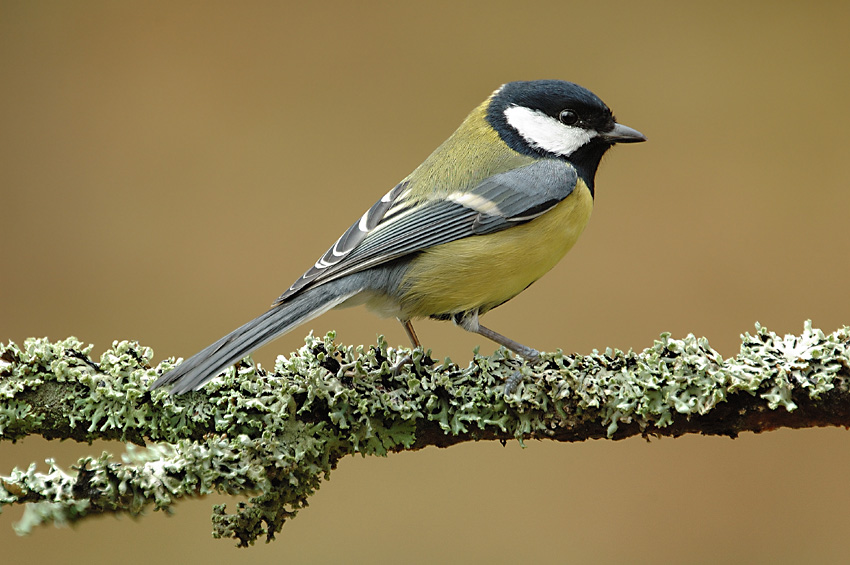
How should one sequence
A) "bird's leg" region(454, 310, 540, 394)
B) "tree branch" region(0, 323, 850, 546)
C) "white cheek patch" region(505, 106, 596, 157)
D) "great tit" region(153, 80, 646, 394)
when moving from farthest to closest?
"white cheek patch" region(505, 106, 596, 157)
"great tit" region(153, 80, 646, 394)
"bird's leg" region(454, 310, 540, 394)
"tree branch" region(0, 323, 850, 546)

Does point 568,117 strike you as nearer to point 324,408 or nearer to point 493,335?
point 493,335

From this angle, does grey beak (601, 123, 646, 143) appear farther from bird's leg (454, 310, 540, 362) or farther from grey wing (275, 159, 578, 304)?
bird's leg (454, 310, 540, 362)

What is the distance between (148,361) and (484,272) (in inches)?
23.5

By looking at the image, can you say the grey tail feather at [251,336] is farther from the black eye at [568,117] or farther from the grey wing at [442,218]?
the black eye at [568,117]

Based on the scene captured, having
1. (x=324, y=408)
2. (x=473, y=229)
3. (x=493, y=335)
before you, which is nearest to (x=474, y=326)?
(x=493, y=335)

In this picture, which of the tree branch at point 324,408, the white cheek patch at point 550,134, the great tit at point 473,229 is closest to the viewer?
the tree branch at point 324,408

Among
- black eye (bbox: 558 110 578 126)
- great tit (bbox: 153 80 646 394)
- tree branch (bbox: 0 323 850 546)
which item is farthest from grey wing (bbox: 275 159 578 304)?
tree branch (bbox: 0 323 850 546)

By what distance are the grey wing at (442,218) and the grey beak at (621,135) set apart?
161mm

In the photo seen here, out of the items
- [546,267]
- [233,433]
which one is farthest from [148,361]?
[546,267]

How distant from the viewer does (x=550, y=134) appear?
1.51 m

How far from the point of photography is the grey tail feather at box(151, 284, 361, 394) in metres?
0.97

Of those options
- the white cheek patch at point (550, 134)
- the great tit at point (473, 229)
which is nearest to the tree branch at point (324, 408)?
the great tit at point (473, 229)

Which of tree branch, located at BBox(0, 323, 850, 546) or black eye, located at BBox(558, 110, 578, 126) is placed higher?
black eye, located at BBox(558, 110, 578, 126)

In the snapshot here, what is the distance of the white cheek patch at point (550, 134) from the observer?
150 centimetres
